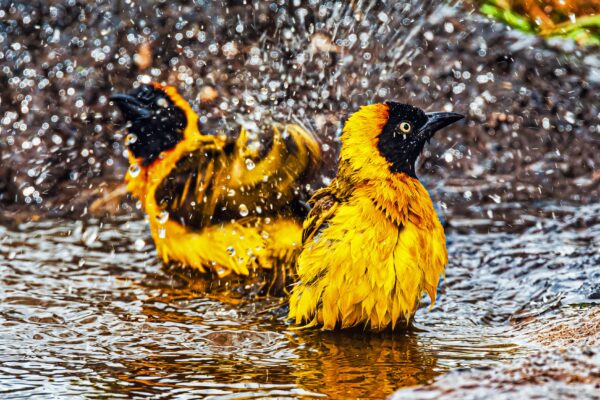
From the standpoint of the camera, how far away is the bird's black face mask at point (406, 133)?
12.9 feet

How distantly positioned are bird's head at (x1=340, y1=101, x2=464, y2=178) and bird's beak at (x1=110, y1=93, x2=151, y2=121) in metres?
1.77

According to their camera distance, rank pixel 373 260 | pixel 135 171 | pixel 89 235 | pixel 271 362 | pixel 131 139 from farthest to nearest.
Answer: pixel 89 235 → pixel 131 139 → pixel 135 171 → pixel 373 260 → pixel 271 362

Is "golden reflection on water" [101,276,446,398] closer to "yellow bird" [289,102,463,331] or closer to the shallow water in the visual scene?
the shallow water

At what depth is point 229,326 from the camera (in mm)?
3809

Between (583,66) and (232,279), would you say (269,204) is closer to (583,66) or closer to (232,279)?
(232,279)

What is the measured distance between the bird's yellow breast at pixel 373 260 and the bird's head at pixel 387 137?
0.48 feet

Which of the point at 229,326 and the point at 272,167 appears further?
the point at 272,167

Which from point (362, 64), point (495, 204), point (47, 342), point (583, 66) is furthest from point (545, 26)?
point (47, 342)

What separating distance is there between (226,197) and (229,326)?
1.04 m

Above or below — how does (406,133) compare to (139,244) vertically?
above

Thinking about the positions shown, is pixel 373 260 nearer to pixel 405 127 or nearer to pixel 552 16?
pixel 405 127

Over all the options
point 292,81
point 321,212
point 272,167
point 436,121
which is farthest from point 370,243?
point 292,81

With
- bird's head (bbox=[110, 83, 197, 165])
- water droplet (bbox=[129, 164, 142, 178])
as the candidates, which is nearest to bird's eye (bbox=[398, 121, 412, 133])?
bird's head (bbox=[110, 83, 197, 165])

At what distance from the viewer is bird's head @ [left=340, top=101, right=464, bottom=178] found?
12.8 feet
